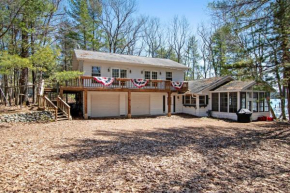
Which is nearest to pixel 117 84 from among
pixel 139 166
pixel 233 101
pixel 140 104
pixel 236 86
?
pixel 140 104

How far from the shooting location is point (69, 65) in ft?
99.0

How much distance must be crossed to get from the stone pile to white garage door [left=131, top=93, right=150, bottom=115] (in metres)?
7.59

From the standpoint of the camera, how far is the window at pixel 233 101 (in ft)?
49.9

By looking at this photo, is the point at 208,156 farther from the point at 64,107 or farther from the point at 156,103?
the point at 156,103

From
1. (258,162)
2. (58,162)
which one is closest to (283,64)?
(258,162)

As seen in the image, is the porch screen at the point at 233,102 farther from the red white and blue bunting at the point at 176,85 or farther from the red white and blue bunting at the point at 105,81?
the red white and blue bunting at the point at 105,81

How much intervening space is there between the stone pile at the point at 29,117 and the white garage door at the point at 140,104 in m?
7.59

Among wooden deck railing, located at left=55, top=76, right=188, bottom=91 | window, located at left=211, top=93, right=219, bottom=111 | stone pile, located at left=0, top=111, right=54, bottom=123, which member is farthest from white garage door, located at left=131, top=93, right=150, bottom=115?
stone pile, located at left=0, top=111, right=54, bottom=123

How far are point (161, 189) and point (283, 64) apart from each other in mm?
8756

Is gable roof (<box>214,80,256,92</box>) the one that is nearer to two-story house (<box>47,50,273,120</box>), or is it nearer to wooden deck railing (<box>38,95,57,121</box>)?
two-story house (<box>47,50,273,120</box>)

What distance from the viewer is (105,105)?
1612 cm

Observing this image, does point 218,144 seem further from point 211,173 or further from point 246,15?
point 246,15

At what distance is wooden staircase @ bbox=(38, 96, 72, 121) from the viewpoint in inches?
466

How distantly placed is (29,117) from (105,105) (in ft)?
20.3
